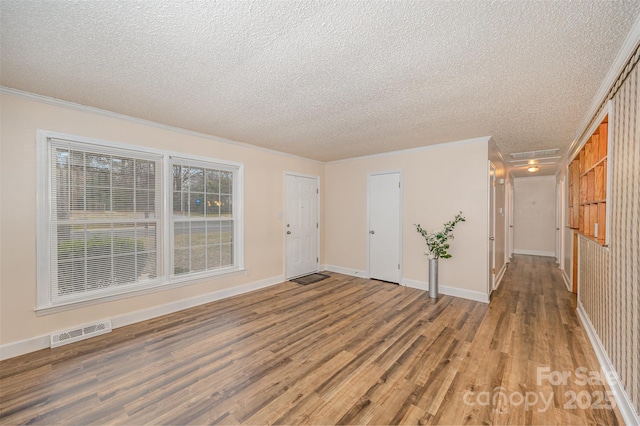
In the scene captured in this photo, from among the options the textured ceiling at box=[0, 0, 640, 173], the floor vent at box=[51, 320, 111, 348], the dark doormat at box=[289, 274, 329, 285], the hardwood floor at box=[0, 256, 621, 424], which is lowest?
the hardwood floor at box=[0, 256, 621, 424]

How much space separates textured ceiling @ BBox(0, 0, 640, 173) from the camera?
1491 mm

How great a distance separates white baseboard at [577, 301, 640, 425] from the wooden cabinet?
97 centimetres

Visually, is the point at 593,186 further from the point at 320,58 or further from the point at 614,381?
the point at 320,58

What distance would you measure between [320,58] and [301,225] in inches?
149

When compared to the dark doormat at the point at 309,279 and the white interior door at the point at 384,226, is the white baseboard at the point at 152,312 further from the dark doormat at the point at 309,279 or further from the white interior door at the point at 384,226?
the white interior door at the point at 384,226

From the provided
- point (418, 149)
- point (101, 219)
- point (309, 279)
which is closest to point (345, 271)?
point (309, 279)

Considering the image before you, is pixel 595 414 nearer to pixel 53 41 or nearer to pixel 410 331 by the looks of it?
pixel 410 331

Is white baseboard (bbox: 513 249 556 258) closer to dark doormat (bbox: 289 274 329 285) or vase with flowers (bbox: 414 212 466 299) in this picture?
vase with flowers (bbox: 414 212 466 299)

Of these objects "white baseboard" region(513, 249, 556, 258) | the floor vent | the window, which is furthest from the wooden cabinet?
the floor vent

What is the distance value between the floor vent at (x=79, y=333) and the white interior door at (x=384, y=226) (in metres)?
4.16

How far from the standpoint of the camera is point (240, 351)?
2.54 meters

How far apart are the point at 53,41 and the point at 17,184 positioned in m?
1.60

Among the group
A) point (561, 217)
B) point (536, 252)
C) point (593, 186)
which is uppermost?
point (593, 186)

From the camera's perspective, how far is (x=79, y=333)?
278 cm
